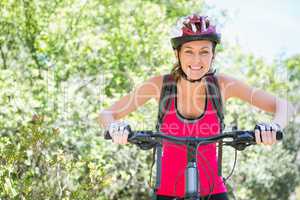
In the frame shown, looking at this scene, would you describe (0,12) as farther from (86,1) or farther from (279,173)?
(279,173)

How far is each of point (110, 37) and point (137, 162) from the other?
2145mm

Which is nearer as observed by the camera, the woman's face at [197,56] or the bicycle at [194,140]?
the bicycle at [194,140]

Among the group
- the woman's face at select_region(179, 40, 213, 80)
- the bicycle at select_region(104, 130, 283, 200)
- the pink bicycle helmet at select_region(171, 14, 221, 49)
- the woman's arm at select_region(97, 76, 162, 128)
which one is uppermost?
the pink bicycle helmet at select_region(171, 14, 221, 49)

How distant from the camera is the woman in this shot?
10.9 ft

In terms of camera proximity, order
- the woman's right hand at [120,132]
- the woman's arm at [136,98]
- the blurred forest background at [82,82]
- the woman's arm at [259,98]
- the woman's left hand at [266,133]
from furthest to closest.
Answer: the blurred forest background at [82,82]
the woman's arm at [136,98]
the woman's arm at [259,98]
the woman's right hand at [120,132]
the woman's left hand at [266,133]

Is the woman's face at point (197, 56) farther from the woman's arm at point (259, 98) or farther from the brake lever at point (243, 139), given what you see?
the brake lever at point (243, 139)

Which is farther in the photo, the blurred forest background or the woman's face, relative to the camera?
the blurred forest background

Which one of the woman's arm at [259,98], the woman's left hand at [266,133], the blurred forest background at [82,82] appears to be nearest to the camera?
the woman's left hand at [266,133]

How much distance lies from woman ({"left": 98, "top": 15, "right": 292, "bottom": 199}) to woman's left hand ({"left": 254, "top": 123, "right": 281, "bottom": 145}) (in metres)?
0.37

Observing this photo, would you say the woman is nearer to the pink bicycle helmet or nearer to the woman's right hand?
the pink bicycle helmet

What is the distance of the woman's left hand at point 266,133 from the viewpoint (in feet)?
9.35

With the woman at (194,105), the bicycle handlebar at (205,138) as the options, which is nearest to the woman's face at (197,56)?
the woman at (194,105)

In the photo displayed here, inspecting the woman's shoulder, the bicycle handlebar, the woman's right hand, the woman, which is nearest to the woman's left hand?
the bicycle handlebar

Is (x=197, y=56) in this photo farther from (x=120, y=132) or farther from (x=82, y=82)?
(x=82, y=82)
